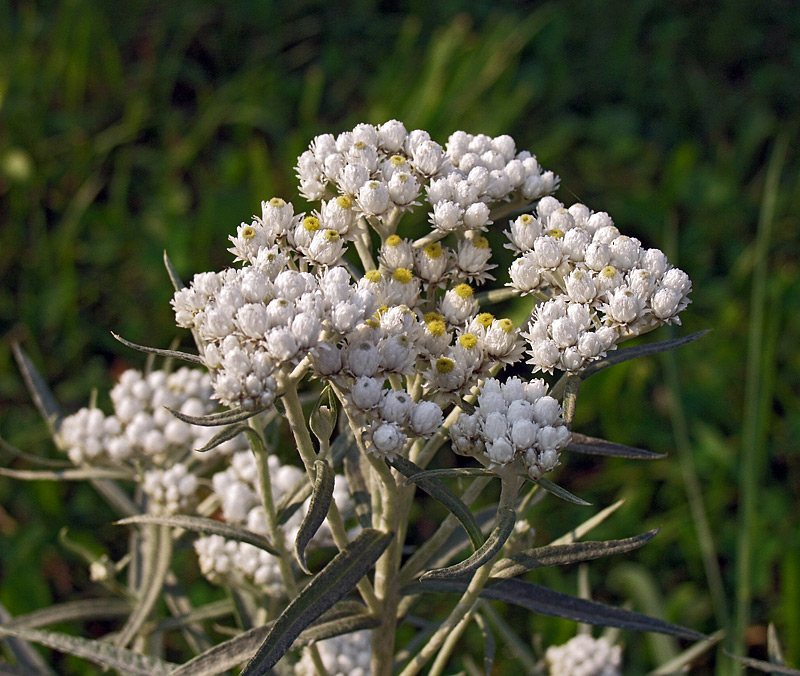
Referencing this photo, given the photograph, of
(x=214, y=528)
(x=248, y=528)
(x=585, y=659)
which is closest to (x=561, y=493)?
(x=214, y=528)

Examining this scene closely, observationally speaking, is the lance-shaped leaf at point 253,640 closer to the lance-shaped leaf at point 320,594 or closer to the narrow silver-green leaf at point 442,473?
the lance-shaped leaf at point 320,594

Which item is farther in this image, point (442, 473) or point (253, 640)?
point (253, 640)

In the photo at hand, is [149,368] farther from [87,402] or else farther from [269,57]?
[269,57]

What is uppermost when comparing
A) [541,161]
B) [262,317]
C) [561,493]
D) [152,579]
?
[541,161]

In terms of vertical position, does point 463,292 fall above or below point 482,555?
above

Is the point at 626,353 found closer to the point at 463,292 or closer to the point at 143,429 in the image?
the point at 463,292

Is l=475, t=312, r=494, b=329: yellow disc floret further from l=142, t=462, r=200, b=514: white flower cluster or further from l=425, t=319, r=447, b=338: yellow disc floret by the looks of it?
l=142, t=462, r=200, b=514: white flower cluster

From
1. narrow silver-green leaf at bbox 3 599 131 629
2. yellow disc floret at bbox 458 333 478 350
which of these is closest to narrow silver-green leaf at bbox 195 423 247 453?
yellow disc floret at bbox 458 333 478 350
